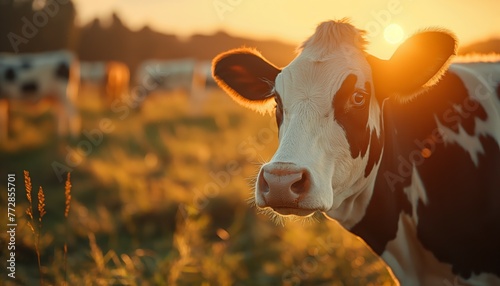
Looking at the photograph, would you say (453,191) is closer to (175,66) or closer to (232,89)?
(232,89)

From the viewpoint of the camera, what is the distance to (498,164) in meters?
3.25

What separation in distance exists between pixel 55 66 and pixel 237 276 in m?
12.3

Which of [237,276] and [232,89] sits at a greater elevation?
[232,89]

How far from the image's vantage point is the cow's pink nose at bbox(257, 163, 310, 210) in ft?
8.82

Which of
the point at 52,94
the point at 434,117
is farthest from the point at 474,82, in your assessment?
the point at 52,94

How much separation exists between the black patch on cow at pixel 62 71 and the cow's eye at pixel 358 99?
13.9 m

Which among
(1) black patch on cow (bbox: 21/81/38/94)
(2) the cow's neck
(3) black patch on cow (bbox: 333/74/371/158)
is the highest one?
(3) black patch on cow (bbox: 333/74/371/158)

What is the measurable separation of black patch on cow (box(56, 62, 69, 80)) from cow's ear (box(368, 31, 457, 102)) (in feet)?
45.3

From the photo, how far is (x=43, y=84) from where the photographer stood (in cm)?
1562
